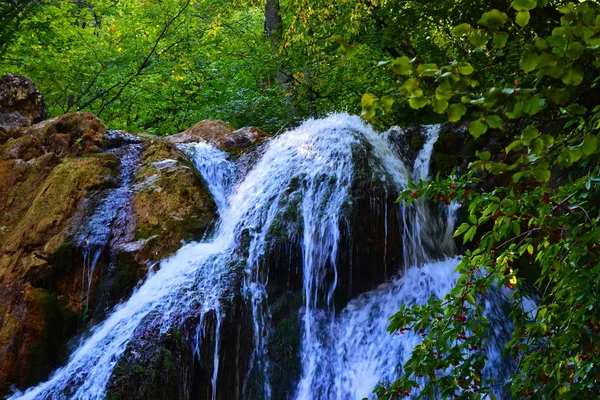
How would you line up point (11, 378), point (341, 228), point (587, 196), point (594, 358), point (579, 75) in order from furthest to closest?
point (341, 228), point (11, 378), point (587, 196), point (594, 358), point (579, 75)

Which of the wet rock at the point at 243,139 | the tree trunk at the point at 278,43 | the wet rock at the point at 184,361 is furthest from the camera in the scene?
the tree trunk at the point at 278,43

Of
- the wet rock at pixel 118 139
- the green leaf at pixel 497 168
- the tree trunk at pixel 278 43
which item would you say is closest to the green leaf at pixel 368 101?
the green leaf at pixel 497 168

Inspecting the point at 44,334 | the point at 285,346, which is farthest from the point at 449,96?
the point at 44,334

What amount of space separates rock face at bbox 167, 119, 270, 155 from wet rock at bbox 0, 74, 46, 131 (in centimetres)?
234

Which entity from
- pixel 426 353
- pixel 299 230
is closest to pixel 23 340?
pixel 299 230

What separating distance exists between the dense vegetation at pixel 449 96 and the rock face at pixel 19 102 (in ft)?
2.81

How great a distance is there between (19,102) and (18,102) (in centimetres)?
2

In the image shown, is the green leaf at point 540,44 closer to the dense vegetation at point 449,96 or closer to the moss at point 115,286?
the dense vegetation at point 449,96

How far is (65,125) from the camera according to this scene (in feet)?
24.7

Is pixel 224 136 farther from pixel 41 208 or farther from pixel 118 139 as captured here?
pixel 41 208

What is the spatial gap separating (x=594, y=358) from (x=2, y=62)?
Result: 35.3ft

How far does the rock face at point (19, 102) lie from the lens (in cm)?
845

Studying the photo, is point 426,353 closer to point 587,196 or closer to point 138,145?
point 587,196

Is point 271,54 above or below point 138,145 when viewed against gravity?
→ above
